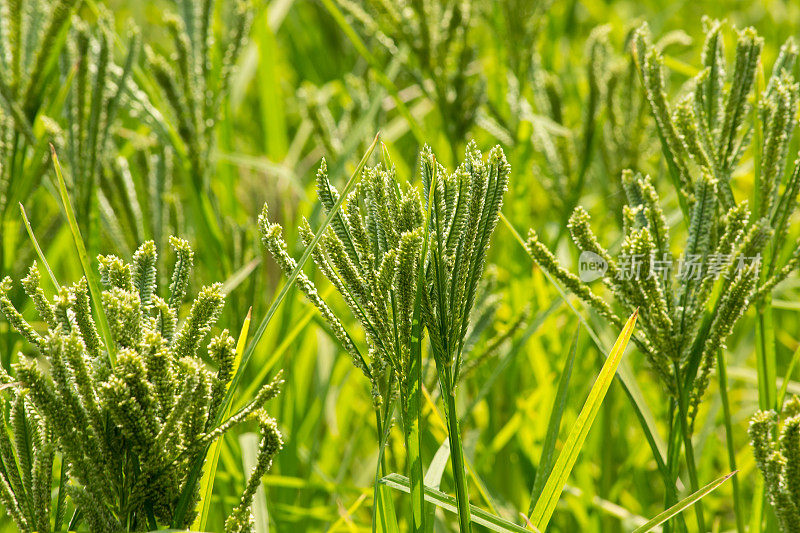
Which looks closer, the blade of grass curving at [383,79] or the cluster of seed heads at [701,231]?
the cluster of seed heads at [701,231]

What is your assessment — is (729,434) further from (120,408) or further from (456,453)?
(120,408)

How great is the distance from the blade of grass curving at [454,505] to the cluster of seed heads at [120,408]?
A: 0.45 ft

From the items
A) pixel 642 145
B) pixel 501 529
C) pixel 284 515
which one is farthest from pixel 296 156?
pixel 501 529

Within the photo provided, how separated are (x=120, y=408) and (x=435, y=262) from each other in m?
0.28

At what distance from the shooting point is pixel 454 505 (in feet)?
2.40

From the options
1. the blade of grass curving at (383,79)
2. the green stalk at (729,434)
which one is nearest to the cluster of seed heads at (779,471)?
the green stalk at (729,434)

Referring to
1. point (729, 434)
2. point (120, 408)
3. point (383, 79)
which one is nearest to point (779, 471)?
point (729, 434)

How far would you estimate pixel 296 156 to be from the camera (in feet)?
7.16

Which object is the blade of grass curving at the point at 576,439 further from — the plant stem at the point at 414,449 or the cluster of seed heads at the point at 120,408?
the cluster of seed heads at the point at 120,408

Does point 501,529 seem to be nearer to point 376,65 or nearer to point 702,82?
point 702,82

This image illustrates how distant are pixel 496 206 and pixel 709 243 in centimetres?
35

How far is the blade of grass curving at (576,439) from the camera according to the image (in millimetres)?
702

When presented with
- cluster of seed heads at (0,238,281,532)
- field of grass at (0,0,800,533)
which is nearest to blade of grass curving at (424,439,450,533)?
field of grass at (0,0,800,533)

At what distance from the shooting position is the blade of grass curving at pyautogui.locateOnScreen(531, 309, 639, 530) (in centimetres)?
70
